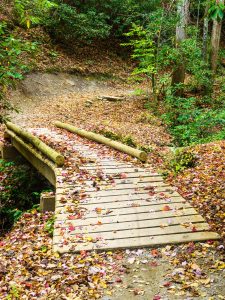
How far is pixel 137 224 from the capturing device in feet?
18.0

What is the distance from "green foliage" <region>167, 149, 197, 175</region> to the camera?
8100mm

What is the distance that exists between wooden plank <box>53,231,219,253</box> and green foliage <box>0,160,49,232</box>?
3933 millimetres

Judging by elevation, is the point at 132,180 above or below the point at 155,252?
above

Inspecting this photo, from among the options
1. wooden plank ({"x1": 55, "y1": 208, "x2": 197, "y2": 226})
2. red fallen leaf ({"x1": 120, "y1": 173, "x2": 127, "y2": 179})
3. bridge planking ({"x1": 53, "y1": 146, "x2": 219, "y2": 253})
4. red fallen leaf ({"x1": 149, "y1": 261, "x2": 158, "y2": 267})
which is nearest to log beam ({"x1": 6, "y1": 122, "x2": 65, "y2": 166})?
bridge planking ({"x1": 53, "y1": 146, "x2": 219, "y2": 253})

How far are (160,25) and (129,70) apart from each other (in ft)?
24.9

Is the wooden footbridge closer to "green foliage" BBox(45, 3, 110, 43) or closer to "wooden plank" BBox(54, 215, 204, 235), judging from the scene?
"wooden plank" BBox(54, 215, 204, 235)

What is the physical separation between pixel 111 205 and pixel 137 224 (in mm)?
785

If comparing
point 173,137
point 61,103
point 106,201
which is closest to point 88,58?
point 61,103

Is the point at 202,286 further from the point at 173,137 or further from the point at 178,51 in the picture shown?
the point at 178,51

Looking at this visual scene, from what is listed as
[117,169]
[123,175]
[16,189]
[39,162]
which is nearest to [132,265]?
[123,175]

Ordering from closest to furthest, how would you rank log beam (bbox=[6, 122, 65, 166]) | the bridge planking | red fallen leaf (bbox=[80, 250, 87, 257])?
red fallen leaf (bbox=[80, 250, 87, 257])
the bridge planking
log beam (bbox=[6, 122, 65, 166])

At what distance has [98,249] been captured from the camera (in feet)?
15.9

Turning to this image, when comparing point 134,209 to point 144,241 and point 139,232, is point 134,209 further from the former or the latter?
point 144,241

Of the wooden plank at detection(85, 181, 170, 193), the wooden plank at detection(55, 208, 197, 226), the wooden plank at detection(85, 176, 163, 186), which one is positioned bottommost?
the wooden plank at detection(55, 208, 197, 226)
